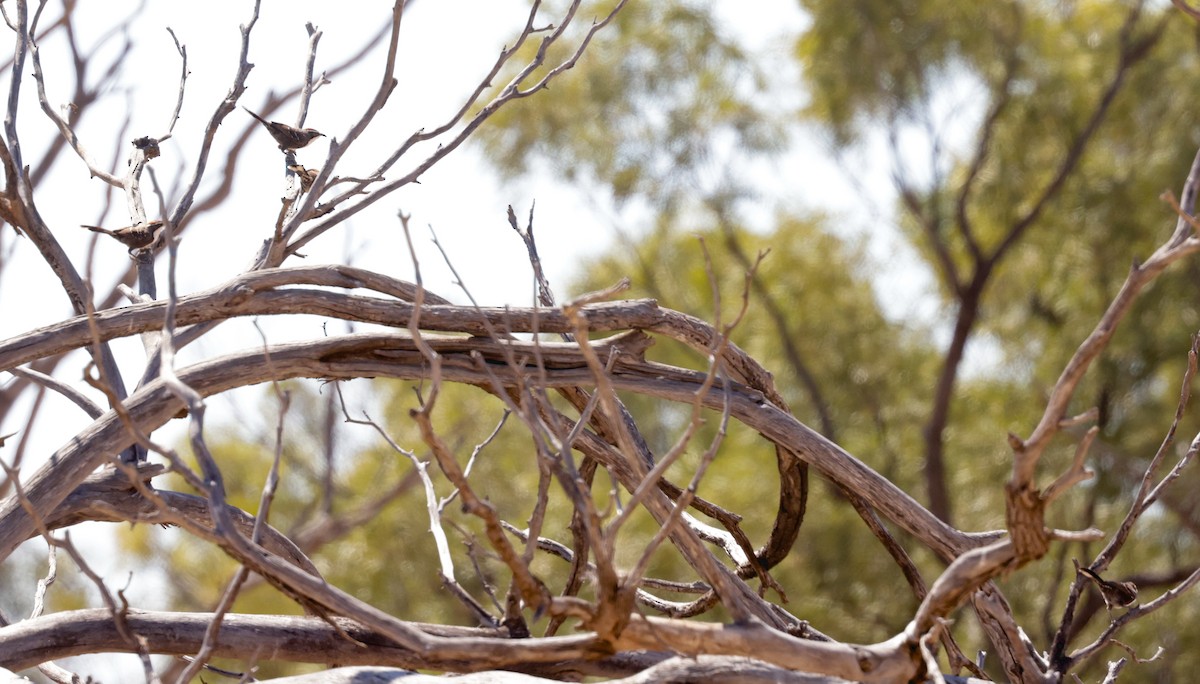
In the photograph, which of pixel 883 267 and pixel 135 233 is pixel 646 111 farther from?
pixel 135 233

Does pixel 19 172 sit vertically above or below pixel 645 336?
above

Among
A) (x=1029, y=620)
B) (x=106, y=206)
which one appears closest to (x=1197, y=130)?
(x=1029, y=620)

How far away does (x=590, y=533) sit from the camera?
73cm

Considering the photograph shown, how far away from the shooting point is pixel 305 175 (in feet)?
5.05

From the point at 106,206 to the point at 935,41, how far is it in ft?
15.9

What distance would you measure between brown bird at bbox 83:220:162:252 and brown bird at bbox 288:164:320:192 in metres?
0.20

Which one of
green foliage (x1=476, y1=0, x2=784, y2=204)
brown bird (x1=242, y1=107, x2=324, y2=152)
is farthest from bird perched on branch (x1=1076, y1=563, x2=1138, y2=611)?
green foliage (x1=476, y1=0, x2=784, y2=204)

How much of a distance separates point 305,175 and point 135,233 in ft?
0.81

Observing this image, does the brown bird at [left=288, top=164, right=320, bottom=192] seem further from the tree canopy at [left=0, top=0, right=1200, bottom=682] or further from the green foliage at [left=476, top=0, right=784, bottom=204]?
the green foliage at [left=476, top=0, right=784, bottom=204]

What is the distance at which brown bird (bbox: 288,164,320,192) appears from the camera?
1.53 metres

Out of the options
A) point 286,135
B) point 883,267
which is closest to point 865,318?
point 883,267

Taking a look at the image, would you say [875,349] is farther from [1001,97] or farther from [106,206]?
[106,206]

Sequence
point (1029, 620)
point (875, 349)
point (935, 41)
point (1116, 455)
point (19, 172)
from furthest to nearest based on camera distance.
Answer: point (875, 349) < point (935, 41) < point (1029, 620) < point (1116, 455) < point (19, 172)

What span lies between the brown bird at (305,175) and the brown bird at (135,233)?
0.67 ft
